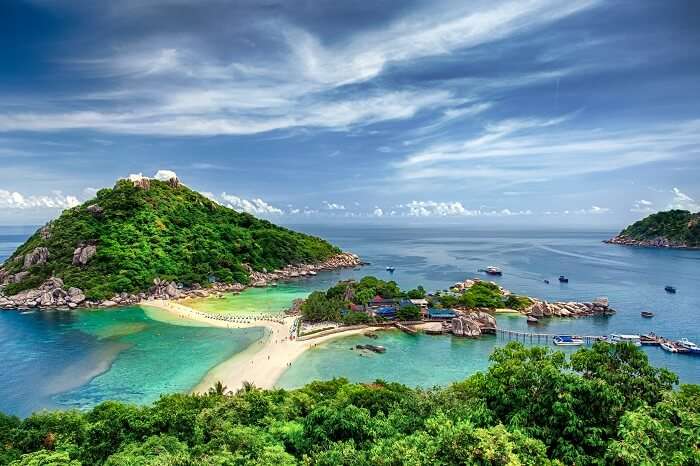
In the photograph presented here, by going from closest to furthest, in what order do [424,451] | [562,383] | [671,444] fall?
[671,444] → [424,451] → [562,383]

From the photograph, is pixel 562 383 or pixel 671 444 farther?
pixel 562 383

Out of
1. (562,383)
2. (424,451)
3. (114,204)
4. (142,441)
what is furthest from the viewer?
(114,204)

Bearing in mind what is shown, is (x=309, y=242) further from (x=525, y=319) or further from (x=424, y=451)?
(x=424, y=451)

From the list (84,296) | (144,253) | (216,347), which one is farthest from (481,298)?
(84,296)

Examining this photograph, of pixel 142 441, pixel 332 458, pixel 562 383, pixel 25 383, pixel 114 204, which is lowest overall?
pixel 25 383

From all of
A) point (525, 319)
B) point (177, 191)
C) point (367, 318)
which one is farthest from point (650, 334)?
point (177, 191)

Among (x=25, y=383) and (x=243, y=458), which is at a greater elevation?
(x=243, y=458)

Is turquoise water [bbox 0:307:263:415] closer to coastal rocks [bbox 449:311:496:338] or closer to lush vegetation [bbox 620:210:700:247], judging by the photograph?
coastal rocks [bbox 449:311:496:338]

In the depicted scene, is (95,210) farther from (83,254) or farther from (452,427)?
(452,427)
